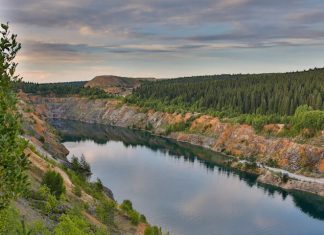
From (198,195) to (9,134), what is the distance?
7066 centimetres

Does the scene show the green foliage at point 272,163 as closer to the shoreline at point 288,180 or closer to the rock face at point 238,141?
the rock face at point 238,141

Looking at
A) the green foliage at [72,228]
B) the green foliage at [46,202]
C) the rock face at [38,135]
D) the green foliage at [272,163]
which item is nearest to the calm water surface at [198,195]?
the rock face at [38,135]

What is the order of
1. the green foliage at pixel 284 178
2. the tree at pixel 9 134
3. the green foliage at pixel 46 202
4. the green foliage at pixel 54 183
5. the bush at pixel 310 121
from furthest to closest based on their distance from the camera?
the bush at pixel 310 121
the green foliage at pixel 284 178
the green foliage at pixel 54 183
the green foliage at pixel 46 202
the tree at pixel 9 134

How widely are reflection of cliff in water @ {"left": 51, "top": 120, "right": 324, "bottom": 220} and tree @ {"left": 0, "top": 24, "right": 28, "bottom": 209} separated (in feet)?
223

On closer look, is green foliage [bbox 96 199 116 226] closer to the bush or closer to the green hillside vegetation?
the bush

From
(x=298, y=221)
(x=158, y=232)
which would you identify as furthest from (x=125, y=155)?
(x=158, y=232)

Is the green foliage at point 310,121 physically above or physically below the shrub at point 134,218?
above

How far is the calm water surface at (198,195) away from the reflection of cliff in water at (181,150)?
8.3 inches

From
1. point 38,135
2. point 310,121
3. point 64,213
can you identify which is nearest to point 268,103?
point 310,121

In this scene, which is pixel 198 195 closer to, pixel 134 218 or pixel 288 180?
pixel 288 180

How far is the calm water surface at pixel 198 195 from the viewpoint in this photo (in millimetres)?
67188

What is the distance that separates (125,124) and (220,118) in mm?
58071

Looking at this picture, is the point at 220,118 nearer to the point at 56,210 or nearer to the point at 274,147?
the point at 274,147

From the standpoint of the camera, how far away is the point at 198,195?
83.4 m
